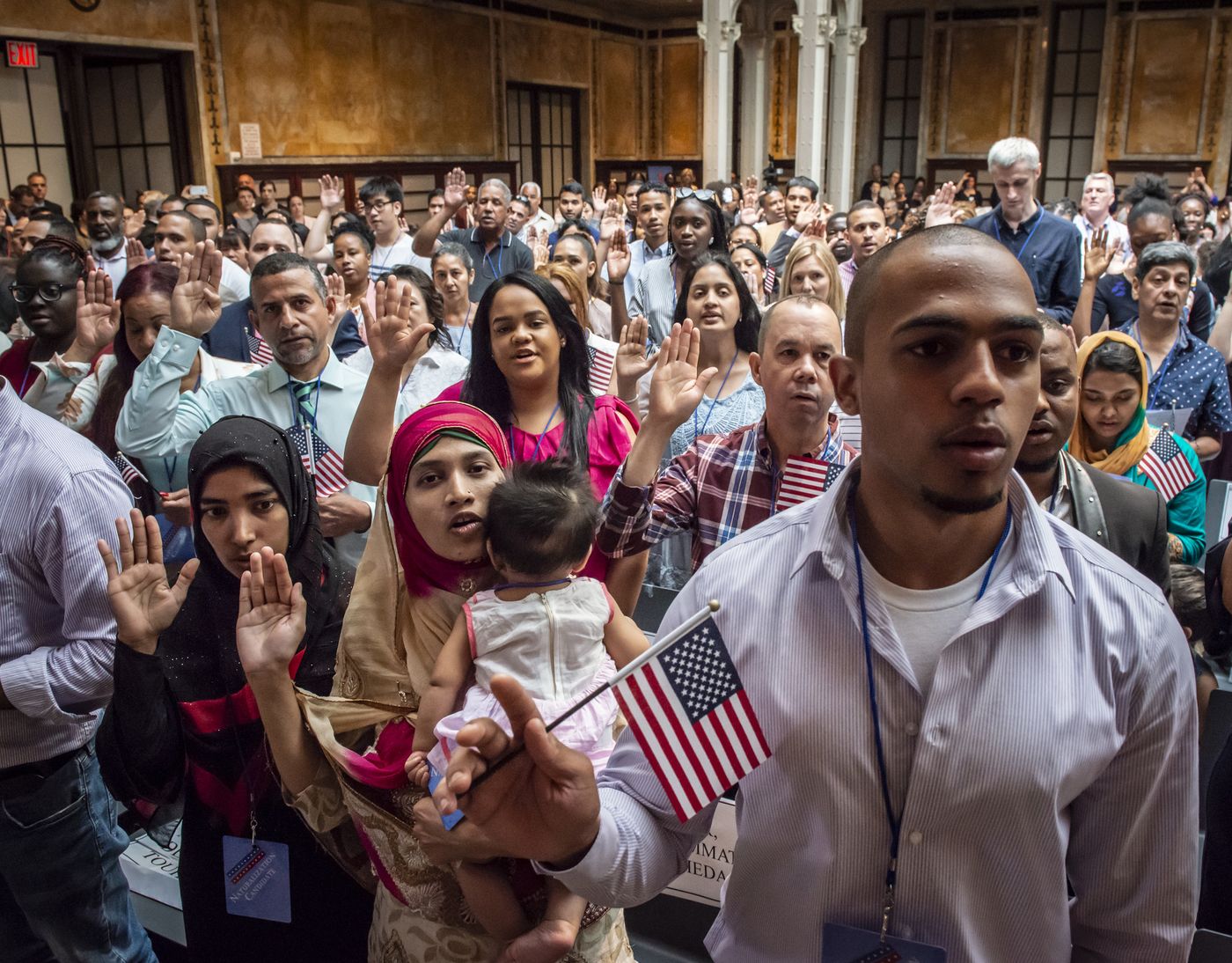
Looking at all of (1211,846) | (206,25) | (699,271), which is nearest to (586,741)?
(1211,846)

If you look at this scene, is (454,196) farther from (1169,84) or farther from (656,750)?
(1169,84)

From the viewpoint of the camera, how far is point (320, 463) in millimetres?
3158

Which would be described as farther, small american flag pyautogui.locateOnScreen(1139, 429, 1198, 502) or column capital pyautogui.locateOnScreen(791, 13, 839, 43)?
column capital pyautogui.locateOnScreen(791, 13, 839, 43)

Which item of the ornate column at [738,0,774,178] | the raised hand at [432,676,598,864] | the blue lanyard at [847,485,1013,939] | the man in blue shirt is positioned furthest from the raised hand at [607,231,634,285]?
the ornate column at [738,0,774,178]

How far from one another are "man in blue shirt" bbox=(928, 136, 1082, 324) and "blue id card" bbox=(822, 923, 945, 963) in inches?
175

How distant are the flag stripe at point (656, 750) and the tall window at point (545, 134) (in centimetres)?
1917

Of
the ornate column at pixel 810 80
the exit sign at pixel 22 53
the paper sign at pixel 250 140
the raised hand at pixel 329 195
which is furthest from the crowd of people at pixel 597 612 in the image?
the paper sign at pixel 250 140

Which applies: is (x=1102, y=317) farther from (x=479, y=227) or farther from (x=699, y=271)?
(x=479, y=227)

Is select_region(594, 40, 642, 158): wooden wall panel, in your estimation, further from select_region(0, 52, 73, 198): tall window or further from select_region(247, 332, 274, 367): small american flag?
select_region(247, 332, 274, 367): small american flag

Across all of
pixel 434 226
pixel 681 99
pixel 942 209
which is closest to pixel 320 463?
pixel 434 226

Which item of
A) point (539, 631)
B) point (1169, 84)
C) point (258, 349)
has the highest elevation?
point (1169, 84)

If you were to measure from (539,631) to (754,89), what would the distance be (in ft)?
56.8

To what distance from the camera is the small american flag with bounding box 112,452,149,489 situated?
3.38 metres

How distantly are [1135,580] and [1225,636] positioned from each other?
1476mm
